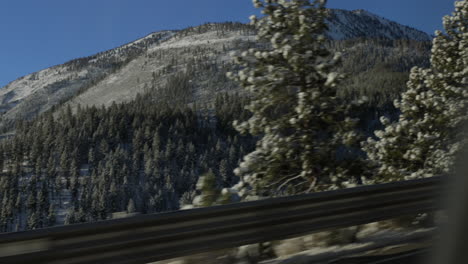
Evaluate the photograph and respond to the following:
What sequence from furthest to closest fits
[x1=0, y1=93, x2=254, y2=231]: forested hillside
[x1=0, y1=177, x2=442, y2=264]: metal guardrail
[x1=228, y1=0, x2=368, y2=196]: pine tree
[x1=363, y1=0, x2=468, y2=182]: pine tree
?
1. [x1=0, y1=93, x2=254, y2=231]: forested hillside
2. [x1=363, y1=0, x2=468, y2=182]: pine tree
3. [x1=228, y1=0, x2=368, y2=196]: pine tree
4. [x1=0, y1=177, x2=442, y2=264]: metal guardrail

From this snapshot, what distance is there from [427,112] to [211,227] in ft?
30.2

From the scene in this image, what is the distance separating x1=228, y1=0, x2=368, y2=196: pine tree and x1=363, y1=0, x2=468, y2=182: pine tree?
1.19 m

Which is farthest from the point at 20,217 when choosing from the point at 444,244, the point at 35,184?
the point at 444,244

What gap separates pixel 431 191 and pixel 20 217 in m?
128

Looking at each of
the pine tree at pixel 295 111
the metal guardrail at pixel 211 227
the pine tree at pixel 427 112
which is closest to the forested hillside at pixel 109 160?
the pine tree at pixel 427 112

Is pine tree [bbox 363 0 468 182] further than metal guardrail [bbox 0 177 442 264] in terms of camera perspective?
Yes

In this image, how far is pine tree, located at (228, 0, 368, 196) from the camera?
29.3 ft

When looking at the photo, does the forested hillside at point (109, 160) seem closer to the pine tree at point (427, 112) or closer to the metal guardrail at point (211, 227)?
the pine tree at point (427, 112)

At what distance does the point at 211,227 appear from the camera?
4438 mm

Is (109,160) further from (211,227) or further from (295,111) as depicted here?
(211,227)

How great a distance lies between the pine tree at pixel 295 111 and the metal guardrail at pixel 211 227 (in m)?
2.86

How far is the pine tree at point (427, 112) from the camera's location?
1084 centimetres

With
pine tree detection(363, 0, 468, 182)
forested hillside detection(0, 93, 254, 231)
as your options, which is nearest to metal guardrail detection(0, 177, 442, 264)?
pine tree detection(363, 0, 468, 182)

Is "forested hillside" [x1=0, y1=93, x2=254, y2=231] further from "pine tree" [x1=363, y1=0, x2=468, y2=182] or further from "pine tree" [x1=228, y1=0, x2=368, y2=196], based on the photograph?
"pine tree" [x1=228, y1=0, x2=368, y2=196]
